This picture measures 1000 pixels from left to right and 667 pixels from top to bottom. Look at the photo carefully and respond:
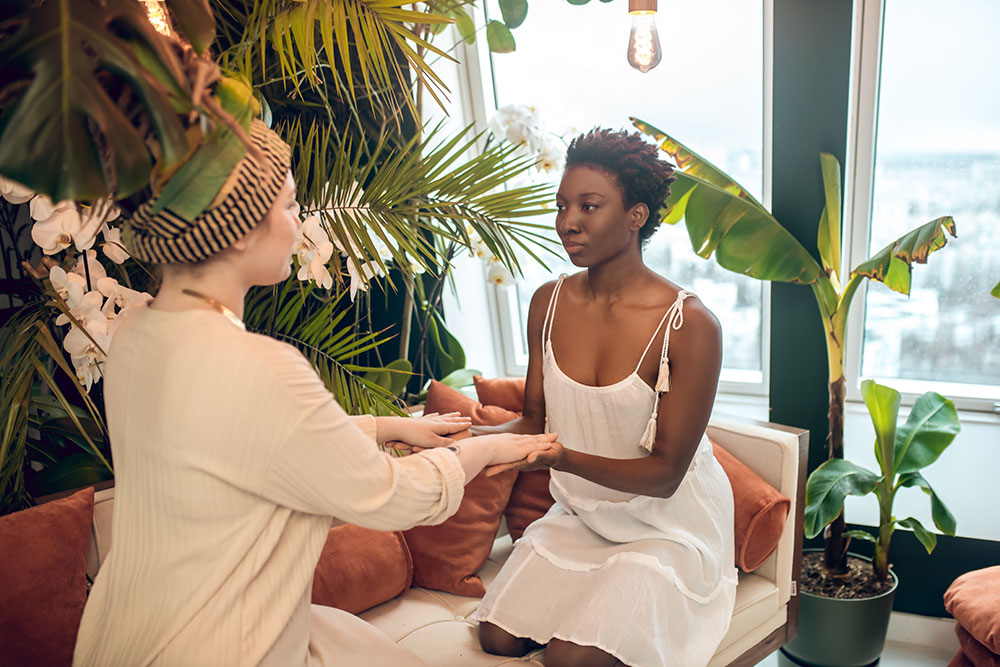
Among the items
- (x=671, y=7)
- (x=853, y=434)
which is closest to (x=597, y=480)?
(x=853, y=434)

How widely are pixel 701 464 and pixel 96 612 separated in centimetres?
145

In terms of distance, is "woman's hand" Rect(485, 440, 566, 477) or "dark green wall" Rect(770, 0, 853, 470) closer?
"woman's hand" Rect(485, 440, 566, 477)

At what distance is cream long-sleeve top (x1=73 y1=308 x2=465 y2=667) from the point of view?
1096 millimetres

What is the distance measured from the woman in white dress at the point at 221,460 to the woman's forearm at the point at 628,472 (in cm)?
67

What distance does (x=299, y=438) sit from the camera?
1106 mm

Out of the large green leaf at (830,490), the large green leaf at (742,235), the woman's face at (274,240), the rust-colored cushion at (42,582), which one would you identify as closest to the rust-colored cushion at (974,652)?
the large green leaf at (830,490)

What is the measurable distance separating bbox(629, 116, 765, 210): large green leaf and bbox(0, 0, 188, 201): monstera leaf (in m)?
2.02

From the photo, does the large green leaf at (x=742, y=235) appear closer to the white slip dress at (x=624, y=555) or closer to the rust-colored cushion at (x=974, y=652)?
the white slip dress at (x=624, y=555)

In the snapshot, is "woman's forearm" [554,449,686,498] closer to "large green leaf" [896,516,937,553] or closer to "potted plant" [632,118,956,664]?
"potted plant" [632,118,956,664]

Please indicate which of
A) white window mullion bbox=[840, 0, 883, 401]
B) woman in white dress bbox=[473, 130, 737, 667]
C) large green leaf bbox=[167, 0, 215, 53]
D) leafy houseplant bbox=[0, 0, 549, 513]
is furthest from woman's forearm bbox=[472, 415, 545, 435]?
white window mullion bbox=[840, 0, 883, 401]

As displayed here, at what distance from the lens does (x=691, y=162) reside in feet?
8.99

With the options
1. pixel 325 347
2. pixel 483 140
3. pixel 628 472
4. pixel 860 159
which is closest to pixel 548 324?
pixel 628 472

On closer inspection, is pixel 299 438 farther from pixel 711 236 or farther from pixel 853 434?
pixel 853 434

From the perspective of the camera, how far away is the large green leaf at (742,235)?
8.59 feet
